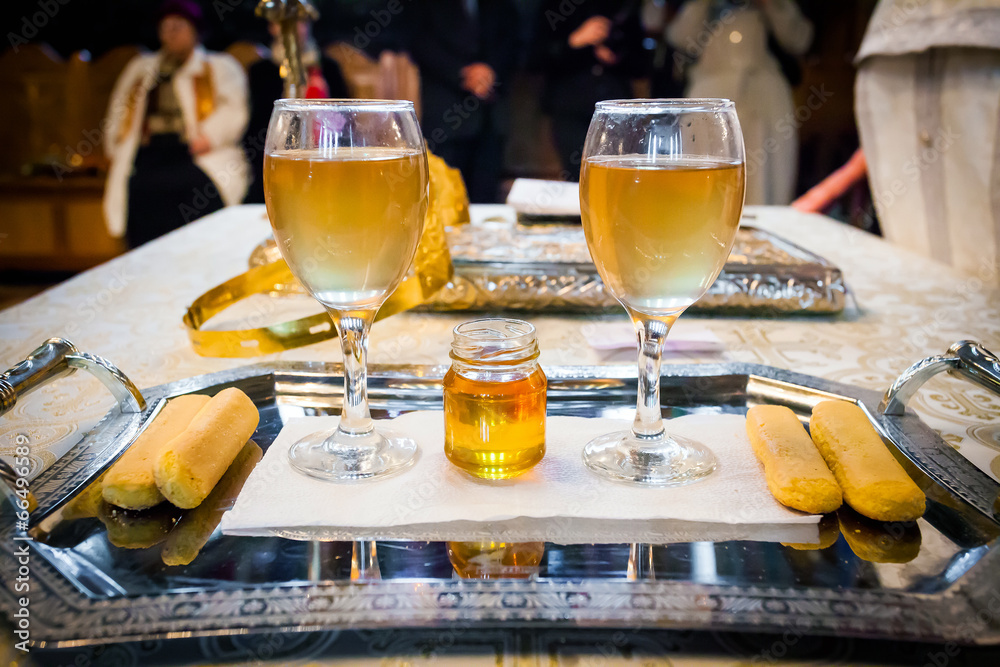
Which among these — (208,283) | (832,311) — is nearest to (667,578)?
(832,311)

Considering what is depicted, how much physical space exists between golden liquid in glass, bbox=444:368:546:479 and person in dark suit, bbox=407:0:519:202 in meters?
3.09

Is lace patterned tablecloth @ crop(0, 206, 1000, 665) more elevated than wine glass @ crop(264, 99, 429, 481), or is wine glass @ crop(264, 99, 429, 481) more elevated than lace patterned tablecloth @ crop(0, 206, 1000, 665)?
wine glass @ crop(264, 99, 429, 481)

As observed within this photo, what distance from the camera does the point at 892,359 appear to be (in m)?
0.86

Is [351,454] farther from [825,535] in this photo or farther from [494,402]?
[825,535]

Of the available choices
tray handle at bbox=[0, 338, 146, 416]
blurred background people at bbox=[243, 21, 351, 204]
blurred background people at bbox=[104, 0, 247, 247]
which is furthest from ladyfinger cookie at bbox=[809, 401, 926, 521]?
blurred background people at bbox=[104, 0, 247, 247]

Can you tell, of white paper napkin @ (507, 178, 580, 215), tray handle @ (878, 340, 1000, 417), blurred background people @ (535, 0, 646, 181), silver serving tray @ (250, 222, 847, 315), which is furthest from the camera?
blurred background people @ (535, 0, 646, 181)

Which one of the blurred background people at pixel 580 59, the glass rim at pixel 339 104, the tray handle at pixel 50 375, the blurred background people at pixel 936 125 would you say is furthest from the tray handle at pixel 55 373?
the blurred background people at pixel 580 59

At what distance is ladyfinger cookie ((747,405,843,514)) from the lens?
1.58ft

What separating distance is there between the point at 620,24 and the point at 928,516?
4.12 metres

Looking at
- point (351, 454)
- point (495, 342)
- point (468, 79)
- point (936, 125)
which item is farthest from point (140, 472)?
point (468, 79)

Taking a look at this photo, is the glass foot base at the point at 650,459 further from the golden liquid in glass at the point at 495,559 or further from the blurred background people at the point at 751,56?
the blurred background people at the point at 751,56

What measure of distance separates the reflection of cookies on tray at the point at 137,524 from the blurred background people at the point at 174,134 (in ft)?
13.5

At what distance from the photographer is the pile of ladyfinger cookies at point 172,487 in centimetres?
46

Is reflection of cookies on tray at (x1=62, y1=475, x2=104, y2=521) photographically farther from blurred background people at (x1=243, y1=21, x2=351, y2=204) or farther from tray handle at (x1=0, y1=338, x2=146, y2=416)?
blurred background people at (x1=243, y1=21, x2=351, y2=204)
